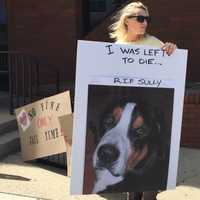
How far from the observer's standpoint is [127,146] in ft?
14.6

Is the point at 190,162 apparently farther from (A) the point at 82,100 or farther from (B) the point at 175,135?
(A) the point at 82,100

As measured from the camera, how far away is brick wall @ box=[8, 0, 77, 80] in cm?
944

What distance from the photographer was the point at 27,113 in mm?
6516

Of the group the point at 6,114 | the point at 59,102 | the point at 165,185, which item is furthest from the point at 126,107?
the point at 6,114

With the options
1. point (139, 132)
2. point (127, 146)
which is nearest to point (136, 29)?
point (139, 132)

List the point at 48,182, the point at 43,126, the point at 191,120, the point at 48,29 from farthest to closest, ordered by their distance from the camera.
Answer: the point at 48,29 → the point at 191,120 → the point at 43,126 → the point at 48,182

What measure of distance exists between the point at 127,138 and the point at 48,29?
540cm

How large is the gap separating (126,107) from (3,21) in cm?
624

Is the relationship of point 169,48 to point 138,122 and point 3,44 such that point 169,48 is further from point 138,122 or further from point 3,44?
point 3,44

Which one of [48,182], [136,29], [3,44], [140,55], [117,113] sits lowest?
[48,182]

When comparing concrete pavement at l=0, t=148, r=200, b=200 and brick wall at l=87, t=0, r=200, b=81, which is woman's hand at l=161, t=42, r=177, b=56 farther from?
brick wall at l=87, t=0, r=200, b=81

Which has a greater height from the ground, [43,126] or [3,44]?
[3,44]

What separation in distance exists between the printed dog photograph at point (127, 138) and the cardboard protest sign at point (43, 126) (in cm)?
154

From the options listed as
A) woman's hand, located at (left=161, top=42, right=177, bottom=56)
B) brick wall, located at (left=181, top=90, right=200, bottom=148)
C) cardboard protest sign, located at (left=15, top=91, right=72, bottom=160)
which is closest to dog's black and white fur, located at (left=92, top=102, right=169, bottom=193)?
woman's hand, located at (left=161, top=42, right=177, bottom=56)
